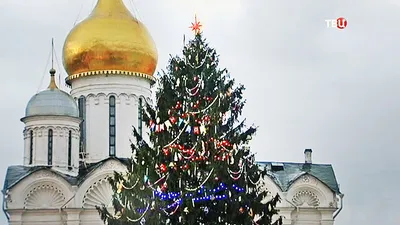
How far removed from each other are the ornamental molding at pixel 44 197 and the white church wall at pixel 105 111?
9.77 feet

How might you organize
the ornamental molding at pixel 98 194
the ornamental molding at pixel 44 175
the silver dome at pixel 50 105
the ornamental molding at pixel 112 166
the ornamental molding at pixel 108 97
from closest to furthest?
1. the ornamental molding at pixel 44 175
2. the ornamental molding at pixel 98 194
3. the ornamental molding at pixel 112 166
4. the silver dome at pixel 50 105
5. the ornamental molding at pixel 108 97

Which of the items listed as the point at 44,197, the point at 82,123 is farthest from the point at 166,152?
the point at 82,123

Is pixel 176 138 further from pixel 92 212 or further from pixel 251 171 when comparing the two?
pixel 92 212

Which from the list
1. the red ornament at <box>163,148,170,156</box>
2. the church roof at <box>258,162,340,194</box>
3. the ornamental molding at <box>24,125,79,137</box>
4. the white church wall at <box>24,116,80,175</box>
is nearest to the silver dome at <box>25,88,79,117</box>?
the white church wall at <box>24,116,80,175</box>

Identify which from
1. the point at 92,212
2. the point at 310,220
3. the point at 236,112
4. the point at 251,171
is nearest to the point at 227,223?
the point at 251,171

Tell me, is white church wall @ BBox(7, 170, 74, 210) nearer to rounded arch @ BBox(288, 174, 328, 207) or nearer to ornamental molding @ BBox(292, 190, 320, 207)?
rounded arch @ BBox(288, 174, 328, 207)

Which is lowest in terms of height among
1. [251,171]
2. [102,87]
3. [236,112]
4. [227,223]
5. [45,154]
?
[227,223]

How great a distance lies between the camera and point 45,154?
1163 inches

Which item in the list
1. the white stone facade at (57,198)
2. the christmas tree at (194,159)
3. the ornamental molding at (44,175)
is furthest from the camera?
the ornamental molding at (44,175)

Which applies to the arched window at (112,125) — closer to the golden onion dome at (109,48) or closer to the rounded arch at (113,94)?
the rounded arch at (113,94)

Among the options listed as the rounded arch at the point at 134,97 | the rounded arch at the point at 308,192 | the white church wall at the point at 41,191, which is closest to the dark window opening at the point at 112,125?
the rounded arch at the point at 134,97

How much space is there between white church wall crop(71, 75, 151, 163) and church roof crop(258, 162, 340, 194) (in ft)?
17.9

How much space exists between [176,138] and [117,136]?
52.9 ft

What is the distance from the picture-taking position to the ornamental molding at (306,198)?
31.2 m
